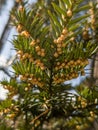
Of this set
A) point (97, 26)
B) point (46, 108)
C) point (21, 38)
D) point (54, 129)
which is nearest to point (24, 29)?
point (21, 38)

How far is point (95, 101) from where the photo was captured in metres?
0.69

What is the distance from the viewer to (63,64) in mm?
640

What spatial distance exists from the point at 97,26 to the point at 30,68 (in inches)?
12.3

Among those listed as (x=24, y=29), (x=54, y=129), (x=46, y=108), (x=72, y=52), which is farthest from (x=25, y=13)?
(x=54, y=129)

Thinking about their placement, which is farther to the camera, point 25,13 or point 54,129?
point 54,129

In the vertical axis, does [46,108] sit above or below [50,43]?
below

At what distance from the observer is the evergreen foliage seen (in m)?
0.61

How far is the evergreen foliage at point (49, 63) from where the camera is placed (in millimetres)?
611

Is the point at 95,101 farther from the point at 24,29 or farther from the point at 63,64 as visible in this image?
the point at 24,29

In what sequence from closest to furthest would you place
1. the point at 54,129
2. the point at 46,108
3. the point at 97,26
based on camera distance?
the point at 46,108, the point at 97,26, the point at 54,129

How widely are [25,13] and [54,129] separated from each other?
46.6 inches

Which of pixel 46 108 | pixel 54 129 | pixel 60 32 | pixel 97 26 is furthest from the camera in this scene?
pixel 54 129

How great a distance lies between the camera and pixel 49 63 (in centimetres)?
65

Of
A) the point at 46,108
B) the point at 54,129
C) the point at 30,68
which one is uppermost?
the point at 30,68
